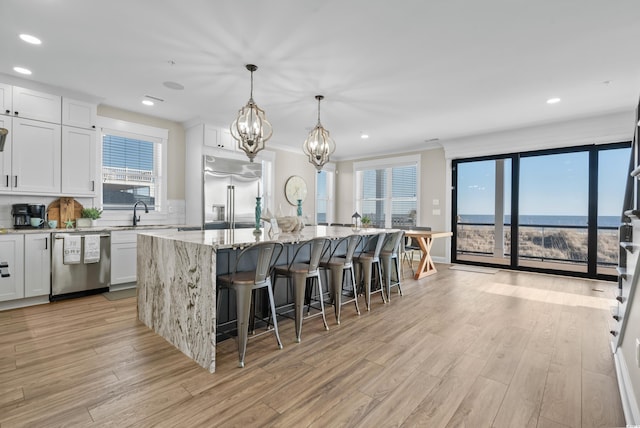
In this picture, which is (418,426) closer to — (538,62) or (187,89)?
(538,62)

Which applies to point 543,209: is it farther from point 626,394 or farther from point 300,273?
point 300,273

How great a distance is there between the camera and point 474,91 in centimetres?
396

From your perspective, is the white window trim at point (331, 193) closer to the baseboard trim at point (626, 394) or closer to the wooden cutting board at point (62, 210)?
the wooden cutting board at point (62, 210)

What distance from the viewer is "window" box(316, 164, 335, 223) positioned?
8404 millimetres

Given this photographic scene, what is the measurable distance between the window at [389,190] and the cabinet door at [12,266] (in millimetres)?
6410

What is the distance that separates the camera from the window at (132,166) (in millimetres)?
4699

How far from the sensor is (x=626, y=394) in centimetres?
177

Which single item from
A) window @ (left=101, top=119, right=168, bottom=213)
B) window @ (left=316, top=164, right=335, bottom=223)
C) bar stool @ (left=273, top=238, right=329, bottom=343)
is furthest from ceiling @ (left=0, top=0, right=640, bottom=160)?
window @ (left=316, top=164, right=335, bottom=223)

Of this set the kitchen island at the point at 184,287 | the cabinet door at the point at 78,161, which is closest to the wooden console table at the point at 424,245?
the kitchen island at the point at 184,287

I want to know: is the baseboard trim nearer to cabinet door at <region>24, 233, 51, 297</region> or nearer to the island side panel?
the island side panel

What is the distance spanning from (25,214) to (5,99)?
1.39 metres

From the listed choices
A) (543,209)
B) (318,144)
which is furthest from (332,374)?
(543,209)

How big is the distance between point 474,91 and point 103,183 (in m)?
5.49

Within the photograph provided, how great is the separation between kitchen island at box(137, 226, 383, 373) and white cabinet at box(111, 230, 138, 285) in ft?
5.09
